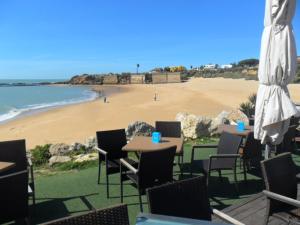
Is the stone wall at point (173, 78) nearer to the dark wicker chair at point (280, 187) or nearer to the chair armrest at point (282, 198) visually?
the dark wicker chair at point (280, 187)

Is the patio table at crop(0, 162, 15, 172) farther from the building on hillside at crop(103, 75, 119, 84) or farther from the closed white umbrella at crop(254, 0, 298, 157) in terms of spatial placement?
the building on hillside at crop(103, 75, 119, 84)

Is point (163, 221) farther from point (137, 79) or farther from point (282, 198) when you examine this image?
point (137, 79)

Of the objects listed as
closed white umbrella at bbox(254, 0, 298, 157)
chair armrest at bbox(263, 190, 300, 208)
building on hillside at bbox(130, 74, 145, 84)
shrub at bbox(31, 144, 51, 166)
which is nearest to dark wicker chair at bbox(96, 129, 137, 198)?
closed white umbrella at bbox(254, 0, 298, 157)

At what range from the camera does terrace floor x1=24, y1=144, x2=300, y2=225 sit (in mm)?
3822

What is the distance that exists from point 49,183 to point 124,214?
3.81 m

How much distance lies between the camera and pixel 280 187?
9.11ft

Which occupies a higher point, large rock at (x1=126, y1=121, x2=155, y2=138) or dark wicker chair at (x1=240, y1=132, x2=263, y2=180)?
dark wicker chair at (x1=240, y1=132, x2=263, y2=180)

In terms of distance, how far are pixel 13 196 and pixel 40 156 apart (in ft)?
14.9

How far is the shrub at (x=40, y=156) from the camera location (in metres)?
6.85

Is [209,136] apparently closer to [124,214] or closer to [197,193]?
[197,193]

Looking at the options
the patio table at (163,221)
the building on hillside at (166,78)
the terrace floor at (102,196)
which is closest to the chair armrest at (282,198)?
the terrace floor at (102,196)

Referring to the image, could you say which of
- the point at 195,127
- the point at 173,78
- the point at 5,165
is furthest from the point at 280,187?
the point at 173,78

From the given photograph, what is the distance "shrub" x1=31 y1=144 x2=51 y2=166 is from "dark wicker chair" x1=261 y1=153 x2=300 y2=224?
5.12 meters

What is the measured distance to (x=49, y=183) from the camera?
521 centimetres
